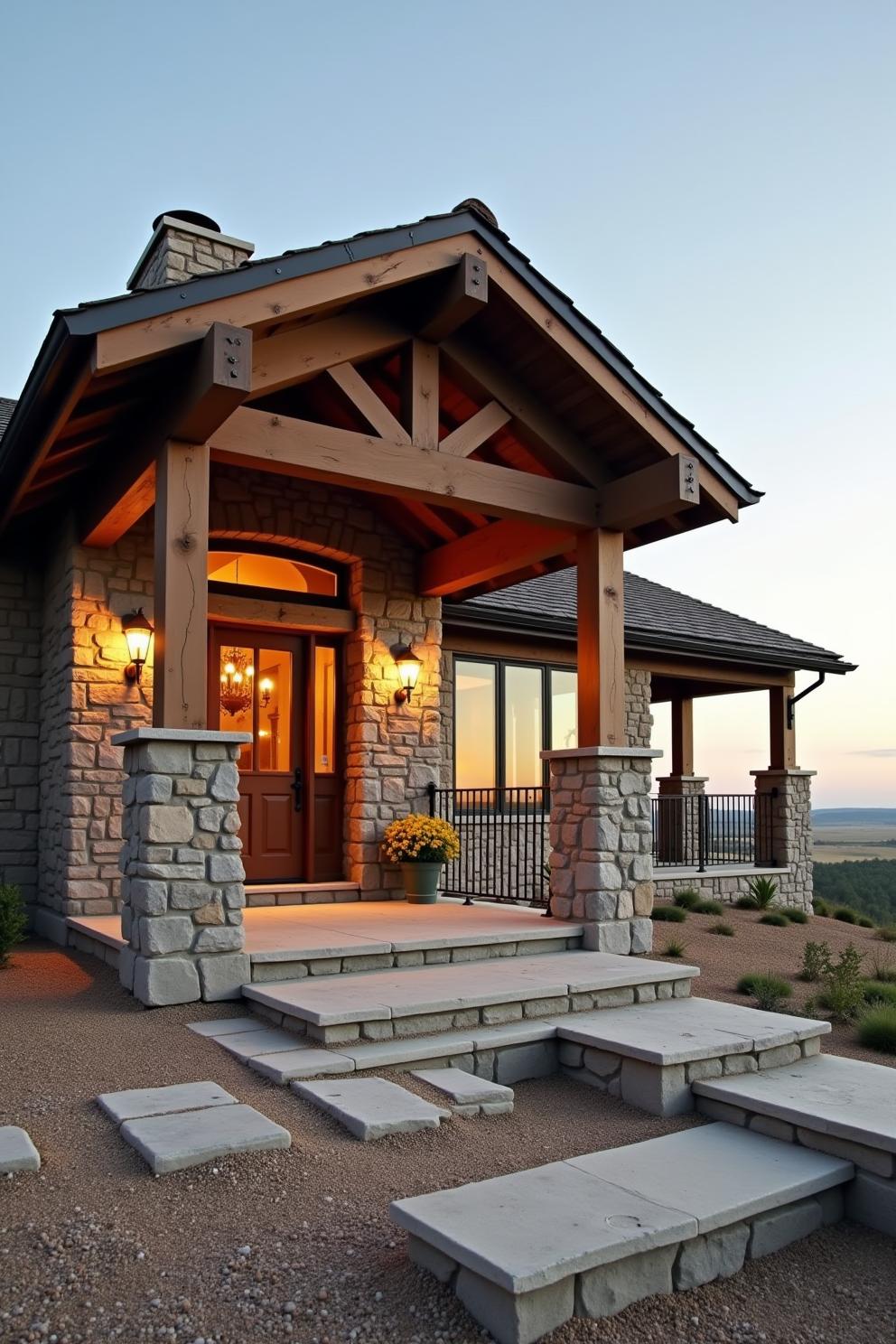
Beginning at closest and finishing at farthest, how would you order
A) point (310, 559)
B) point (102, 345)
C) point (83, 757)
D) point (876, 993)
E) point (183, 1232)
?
point (183, 1232), point (102, 345), point (876, 993), point (83, 757), point (310, 559)

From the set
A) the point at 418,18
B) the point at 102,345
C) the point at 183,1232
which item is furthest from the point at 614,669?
the point at 418,18

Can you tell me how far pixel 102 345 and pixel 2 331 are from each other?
61.8 m

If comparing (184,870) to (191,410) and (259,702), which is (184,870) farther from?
(259,702)

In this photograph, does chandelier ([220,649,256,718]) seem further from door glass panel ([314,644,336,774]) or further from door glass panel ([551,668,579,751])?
door glass panel ([551,668,579,751])

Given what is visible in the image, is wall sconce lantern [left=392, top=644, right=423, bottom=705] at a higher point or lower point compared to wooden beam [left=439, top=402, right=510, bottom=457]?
lower

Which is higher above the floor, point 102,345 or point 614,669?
point 102,345

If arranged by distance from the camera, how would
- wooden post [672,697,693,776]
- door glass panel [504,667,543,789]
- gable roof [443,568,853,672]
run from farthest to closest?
wooden post [672,697,693,776]
door glass panel [504,667,543,789]
gable roof [443,568,853,672]

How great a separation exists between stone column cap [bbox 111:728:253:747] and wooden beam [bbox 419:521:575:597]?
10.7 ft

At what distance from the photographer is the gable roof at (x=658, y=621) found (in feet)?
37.2

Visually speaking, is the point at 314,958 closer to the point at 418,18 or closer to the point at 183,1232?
the point at 183,1232

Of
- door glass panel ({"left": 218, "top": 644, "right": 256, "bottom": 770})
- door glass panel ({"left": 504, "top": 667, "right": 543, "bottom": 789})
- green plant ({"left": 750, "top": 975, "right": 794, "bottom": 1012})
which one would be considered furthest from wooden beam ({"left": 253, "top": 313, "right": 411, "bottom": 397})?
door glass panel ({"left": 504, "top": 667, "right": 543, "bottom": 789})

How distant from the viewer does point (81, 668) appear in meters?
7.59

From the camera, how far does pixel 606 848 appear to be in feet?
22.9

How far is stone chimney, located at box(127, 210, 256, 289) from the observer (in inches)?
327
